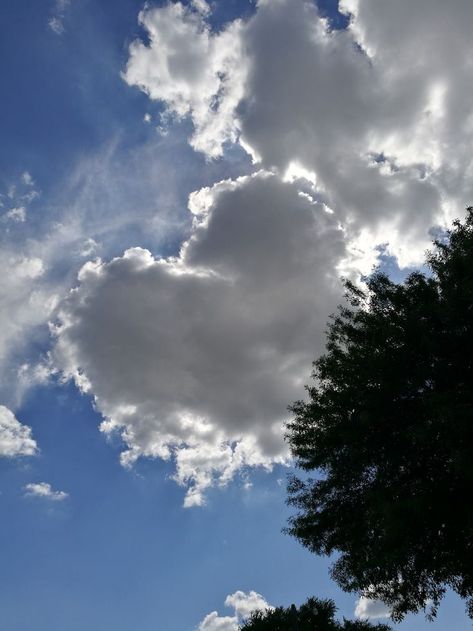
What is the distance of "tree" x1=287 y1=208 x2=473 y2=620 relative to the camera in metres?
16.4

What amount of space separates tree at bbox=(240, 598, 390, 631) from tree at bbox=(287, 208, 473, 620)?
1902 cm

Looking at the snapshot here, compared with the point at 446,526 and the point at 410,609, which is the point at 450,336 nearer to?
the point at 446,526

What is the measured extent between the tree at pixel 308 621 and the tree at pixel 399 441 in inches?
749

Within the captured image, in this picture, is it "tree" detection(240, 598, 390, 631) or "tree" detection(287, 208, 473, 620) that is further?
"tree" detection(240, 598, 390, 631)

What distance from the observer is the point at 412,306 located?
1948 cm

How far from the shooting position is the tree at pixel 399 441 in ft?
53.8

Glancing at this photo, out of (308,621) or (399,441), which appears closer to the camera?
(399,441)

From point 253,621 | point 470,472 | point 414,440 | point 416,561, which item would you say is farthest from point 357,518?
point 253,621

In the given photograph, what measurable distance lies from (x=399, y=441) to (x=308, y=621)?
26.5m

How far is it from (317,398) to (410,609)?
9.61m

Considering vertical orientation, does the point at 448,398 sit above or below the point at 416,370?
A: below

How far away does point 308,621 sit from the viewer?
3700 centimetres

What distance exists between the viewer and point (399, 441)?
60.8 ft

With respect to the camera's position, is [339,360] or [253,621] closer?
[339,360]
